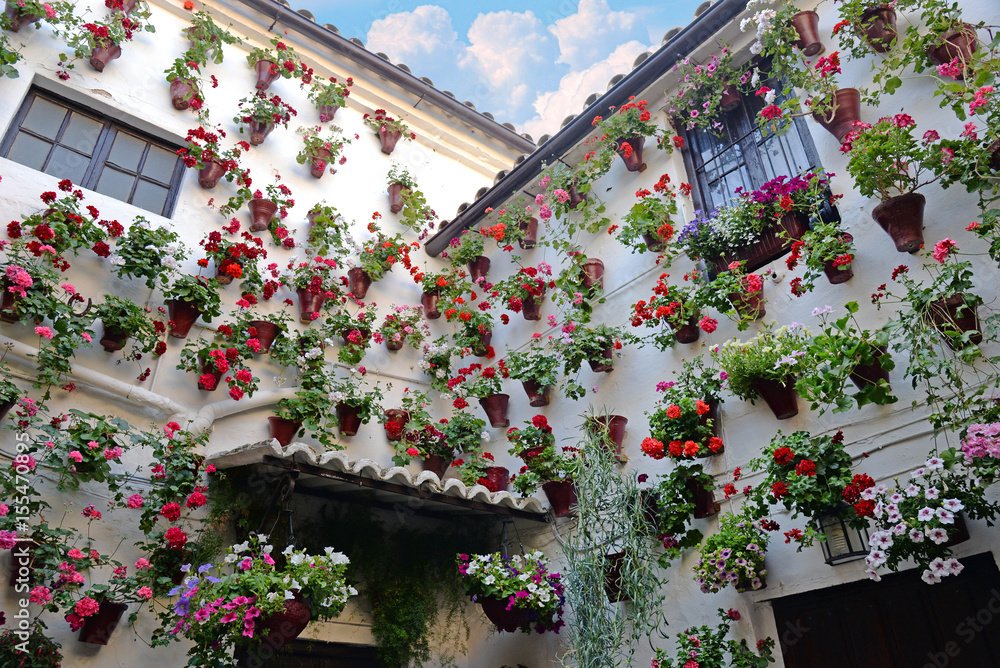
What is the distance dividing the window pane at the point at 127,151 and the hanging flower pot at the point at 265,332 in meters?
1.83

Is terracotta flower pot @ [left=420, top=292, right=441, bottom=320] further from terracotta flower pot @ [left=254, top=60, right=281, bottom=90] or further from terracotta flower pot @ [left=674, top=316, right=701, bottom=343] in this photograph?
terracotta flower pot @ [left=674, top=316, right=701, bottom=343]

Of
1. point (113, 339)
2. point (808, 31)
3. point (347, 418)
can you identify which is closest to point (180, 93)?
point (113, 339)

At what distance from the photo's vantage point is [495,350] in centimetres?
700

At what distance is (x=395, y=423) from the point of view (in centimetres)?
619

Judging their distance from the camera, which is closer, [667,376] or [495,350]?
[667,376]

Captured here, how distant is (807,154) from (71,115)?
6049 millimetres

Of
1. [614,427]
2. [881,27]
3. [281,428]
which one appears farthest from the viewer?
[281,428]

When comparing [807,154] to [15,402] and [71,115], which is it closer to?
[15,402]

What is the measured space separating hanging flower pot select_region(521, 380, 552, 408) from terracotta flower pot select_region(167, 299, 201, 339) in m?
2.80

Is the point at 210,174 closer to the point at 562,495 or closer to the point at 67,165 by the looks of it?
the point at 67,165

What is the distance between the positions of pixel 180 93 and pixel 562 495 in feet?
16.7

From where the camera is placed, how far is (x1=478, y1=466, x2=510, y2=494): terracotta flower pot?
5902 millimetres

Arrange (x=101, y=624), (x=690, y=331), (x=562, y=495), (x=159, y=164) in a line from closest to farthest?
(x=101, y=624) < (x=690, y=331) < (x=562, y=495) < (x=159, y=164)

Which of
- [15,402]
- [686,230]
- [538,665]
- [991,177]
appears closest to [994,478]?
[991,177]
